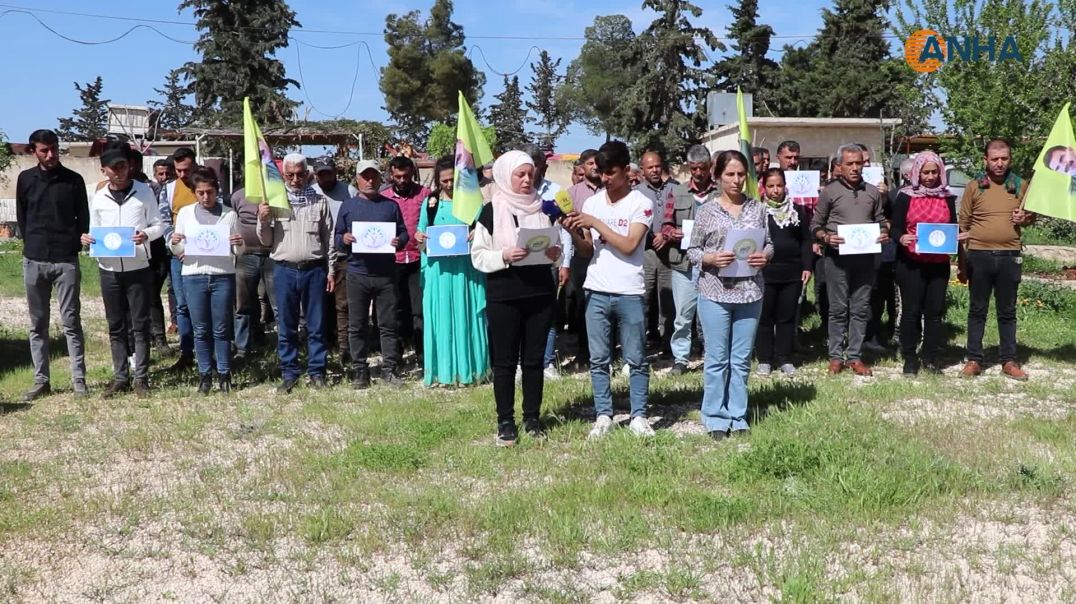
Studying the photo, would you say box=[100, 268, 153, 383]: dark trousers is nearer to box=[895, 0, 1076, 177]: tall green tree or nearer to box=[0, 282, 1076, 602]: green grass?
box=[0, 282, 1076, 602]: green grass

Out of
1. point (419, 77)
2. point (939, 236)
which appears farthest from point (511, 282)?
point (419, 77)

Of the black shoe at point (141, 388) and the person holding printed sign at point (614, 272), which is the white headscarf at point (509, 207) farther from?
the black shoe at point (141, 388)

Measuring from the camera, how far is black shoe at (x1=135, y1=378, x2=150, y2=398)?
900 cm

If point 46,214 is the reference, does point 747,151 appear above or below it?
above

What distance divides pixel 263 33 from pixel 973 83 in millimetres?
35907

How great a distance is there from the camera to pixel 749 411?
7617 millimetres

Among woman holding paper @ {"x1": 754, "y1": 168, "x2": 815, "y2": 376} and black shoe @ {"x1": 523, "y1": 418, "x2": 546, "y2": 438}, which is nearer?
black shoe @ {"x1": 523, "y1": 418, "x2": 546, "y2": 438}

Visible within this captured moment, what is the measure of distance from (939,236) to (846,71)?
137 feet

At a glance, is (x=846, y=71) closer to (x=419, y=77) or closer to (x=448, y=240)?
(x=419, y=77)

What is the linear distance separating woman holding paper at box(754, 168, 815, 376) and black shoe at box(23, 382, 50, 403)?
6863 millimetres

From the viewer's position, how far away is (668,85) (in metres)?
48.5

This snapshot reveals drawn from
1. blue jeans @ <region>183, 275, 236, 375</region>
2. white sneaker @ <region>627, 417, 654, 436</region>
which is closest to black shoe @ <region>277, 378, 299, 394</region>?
blue jeans @ <region>183, 275, 236, 375</region>

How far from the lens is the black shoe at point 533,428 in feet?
23.1

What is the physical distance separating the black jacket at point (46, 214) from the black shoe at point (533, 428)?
4676 mm
